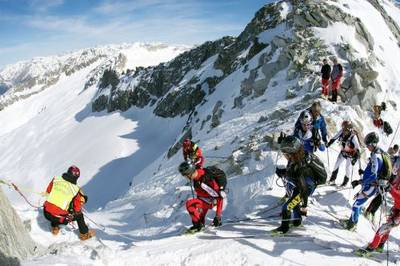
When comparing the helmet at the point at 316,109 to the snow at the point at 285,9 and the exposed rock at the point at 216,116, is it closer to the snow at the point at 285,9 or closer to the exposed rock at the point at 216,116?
the exposed rock at the point at 216,116

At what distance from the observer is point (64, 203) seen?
10656 millimetres

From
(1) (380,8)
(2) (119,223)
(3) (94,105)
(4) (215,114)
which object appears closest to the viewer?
(2) (119,223)

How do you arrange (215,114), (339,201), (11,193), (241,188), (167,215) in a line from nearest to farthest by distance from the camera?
1. (339,201)
2. (241,188)
3. (167,215)
4. (215,114)
5. (11,193)

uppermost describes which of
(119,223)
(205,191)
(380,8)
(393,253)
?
(380,8)

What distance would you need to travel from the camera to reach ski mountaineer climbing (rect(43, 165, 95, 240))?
34.9 ft

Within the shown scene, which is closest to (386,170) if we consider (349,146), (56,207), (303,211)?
(303,211)

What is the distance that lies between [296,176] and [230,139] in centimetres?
1472

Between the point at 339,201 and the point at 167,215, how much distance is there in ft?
22.7

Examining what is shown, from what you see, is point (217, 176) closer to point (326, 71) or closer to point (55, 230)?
point (55, 230)

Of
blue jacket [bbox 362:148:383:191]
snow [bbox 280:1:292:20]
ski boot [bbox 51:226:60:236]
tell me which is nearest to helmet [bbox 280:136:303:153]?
blue jacket [bbox 362:148:383:191]

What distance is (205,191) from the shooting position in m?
10.4

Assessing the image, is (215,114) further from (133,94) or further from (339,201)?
(133,94)

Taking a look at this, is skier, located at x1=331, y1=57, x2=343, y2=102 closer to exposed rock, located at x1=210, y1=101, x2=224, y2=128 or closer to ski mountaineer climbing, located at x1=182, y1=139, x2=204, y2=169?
ski mountaineer climbing, located at x1=182, y1=139, x2=204, y2=169

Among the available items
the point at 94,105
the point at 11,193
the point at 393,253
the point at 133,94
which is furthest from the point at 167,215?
the point at 94,105
